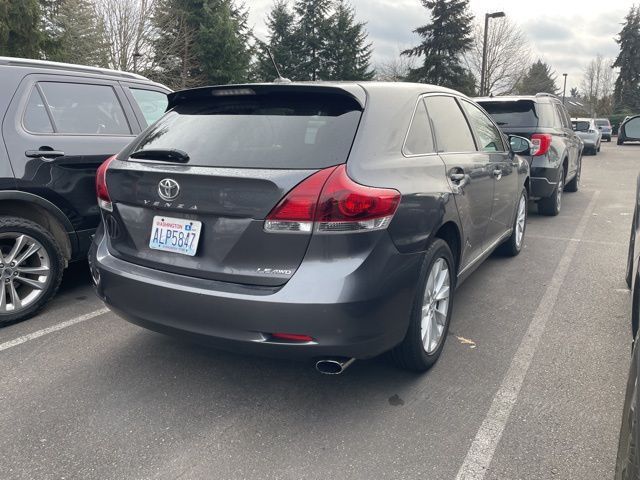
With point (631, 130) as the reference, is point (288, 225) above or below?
below

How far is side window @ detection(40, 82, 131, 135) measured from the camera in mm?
4094

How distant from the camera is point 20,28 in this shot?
61.9 ft

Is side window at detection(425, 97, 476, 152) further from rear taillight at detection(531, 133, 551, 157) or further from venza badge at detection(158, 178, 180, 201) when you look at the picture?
rear taillight at detection(531, 133, 551, 157)

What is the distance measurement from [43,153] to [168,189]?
1.83m

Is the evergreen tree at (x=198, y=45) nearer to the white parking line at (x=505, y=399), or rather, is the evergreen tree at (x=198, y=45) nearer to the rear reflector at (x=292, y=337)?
the white parking line at (x=505, y=399)

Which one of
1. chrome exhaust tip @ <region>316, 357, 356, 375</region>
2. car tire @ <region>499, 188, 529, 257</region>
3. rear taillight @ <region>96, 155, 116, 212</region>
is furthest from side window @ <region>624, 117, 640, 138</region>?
rear taillight @ <region>96, 155, 116, 212</region>

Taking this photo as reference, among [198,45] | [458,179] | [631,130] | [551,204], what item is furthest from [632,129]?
[198,45]

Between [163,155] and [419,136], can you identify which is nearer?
[163,155]

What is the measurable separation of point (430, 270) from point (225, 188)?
46.0 inches

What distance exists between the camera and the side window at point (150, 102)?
4.89 meters

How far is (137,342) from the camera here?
351cm

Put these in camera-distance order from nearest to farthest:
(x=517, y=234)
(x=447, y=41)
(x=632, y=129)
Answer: (x=632, y=129) < (x=517, y=234) < (x=447, y=41)

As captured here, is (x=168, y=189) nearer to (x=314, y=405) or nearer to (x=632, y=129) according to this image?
(x=314, y=405)

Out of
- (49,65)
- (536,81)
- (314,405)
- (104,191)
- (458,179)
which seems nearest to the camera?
(314,405)
